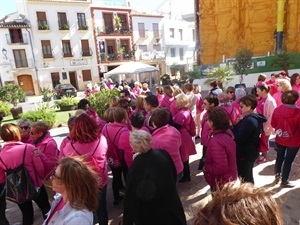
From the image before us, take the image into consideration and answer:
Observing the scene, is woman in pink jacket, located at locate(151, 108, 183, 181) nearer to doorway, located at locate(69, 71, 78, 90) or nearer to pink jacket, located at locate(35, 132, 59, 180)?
pink jacket, located at locate(35, 132, 59, 180)

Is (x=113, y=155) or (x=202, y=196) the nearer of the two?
(x=113, y=155)

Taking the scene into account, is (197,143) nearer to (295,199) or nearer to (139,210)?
(295,199)

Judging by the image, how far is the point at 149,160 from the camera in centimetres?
246

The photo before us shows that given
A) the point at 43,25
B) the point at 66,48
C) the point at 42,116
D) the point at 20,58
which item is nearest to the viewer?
the point at 42,116

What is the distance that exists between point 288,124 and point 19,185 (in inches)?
149

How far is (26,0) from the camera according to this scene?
29.1 m

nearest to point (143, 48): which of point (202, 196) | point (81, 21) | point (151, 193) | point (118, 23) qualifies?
point (118, 23)

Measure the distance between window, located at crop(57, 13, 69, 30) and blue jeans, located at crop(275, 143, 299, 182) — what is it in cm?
3213

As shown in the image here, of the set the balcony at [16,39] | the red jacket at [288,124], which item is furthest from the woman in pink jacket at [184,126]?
the balcony at [16,39]

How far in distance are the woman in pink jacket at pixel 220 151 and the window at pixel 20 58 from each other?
31.5 metres

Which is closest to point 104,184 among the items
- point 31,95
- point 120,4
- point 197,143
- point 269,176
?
point 269,176

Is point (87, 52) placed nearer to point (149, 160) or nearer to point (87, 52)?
point (87, 52)

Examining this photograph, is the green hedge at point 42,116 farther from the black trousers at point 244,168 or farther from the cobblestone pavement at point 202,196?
the black trousers at point 244,168

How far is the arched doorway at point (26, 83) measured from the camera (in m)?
30.3
